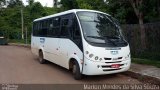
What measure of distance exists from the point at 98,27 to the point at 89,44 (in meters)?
1.02

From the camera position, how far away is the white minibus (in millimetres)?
7844

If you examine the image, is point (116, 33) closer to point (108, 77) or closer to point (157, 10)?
point (108, 77)

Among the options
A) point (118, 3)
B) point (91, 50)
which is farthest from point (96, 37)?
point (118, 3)

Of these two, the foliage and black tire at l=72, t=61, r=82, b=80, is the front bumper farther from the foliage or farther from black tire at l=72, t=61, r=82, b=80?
the foliage

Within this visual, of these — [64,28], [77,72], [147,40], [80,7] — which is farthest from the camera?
[80,7]

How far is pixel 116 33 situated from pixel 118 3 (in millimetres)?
7025

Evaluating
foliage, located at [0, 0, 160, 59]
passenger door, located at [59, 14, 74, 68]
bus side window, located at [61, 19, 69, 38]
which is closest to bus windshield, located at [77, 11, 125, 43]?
passenger door, located at [59, 14, 74, 68]

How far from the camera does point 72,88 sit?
7371 mm

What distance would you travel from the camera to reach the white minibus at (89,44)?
7844mm

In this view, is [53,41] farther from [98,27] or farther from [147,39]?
[147,39]

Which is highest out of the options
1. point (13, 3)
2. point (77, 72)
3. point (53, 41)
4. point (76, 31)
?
point (13, 3)

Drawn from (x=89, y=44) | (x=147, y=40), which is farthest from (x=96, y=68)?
(x=147, y=40)

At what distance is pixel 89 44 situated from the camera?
7875mm

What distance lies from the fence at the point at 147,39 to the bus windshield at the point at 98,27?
3197mm
